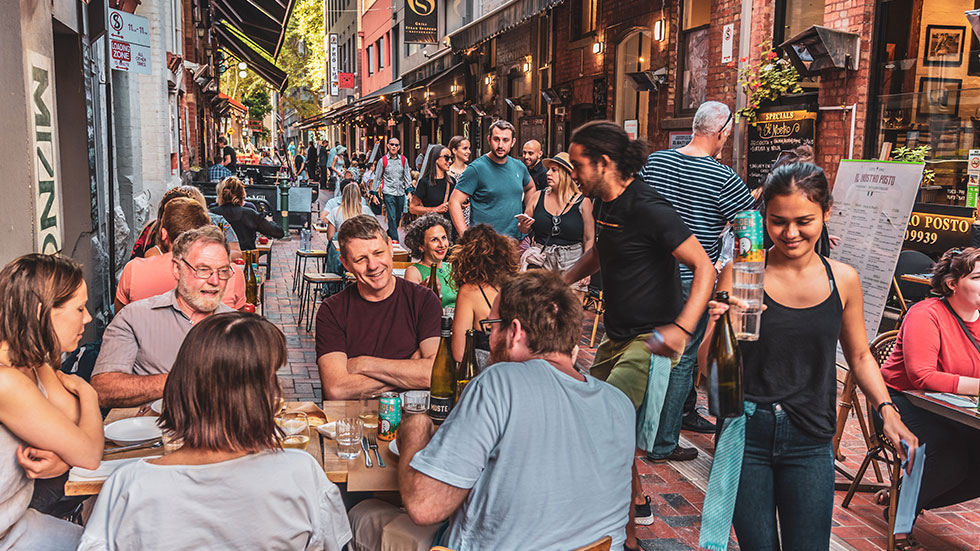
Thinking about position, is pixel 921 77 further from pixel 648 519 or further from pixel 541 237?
pixel 648 519

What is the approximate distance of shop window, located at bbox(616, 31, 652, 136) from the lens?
13.6m

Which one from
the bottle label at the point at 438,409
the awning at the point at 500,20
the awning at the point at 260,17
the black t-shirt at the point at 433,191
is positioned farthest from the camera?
the awning at the point at 260,17

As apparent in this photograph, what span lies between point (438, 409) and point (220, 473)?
3.50ft

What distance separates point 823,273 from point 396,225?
11.4 m

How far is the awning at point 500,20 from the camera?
11.9 metres

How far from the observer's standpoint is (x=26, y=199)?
4.66m

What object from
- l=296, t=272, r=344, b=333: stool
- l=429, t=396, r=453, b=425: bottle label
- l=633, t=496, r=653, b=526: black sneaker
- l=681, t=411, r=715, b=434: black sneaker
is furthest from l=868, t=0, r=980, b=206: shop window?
l=429, t=396, r=453, b=425: bottle label

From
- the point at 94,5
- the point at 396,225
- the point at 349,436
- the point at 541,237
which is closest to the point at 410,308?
the point at 349,436

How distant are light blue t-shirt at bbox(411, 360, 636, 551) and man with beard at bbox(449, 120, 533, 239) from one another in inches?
180

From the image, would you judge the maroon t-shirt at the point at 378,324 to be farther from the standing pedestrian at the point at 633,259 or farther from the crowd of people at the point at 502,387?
the standing pedestrian at the point at 633,259

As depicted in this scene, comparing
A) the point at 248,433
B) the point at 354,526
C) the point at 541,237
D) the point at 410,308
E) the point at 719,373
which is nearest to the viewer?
the point at 248,433

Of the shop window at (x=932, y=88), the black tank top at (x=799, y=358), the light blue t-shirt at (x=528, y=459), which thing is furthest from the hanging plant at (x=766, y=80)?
the light blue t-shirt at (x=528, y=459)

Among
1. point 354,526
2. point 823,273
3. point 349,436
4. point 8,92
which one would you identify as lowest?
point 354,526

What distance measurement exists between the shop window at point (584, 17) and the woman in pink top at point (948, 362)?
12049mm
